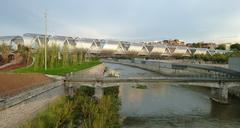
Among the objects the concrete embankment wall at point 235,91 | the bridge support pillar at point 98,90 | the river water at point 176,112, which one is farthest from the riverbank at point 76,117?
the concrete embankment wall at point 235,91

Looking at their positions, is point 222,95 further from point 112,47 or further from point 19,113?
point 112,47

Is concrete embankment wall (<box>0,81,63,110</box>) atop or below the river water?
atop

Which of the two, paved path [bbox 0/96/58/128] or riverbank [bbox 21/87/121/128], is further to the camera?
riverbank [bbox 21/87/121/128]

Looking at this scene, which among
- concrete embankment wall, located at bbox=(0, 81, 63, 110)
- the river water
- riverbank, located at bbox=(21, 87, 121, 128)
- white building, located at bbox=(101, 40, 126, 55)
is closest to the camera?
riverbank, located at bbox=(21, 87, 121, 128)

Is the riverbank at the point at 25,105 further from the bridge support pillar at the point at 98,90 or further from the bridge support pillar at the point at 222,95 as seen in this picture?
the bridge support pillar at the point at 222,95

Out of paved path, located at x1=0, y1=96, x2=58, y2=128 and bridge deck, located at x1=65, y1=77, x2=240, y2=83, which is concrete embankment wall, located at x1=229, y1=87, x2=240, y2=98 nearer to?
bridge deck, located at x1=65, y1=77, x2=240, y2=83

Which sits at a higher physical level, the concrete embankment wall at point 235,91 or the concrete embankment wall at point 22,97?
the concrete embankment wall at point 22,97

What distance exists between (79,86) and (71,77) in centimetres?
182

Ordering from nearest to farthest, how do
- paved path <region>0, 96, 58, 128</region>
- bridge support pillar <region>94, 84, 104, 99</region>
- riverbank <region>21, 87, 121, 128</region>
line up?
paved path <region>0, 96, 58, 128</region>
riverbank <region>21, 87, 121, 128</region>
bridge support pillar <region>94, 84, 104, 99</region>

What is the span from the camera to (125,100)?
4931 cm

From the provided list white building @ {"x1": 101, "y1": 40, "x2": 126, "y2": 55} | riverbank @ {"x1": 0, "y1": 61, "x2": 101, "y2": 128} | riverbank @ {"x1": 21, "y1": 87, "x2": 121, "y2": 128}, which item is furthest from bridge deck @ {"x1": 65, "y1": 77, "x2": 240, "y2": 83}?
white building @ {"x1": 101, "y1": 40, "x2": 126, "y2": 55}

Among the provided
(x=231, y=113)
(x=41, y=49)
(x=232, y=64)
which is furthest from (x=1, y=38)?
(x=231, y=113)

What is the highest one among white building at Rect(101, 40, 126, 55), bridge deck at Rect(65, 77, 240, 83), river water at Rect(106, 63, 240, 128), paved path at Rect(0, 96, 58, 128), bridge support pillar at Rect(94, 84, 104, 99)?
white building at Rect(101, 40, 126, 55)

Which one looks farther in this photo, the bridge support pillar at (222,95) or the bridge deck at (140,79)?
the bridge support pillar at (222,95)
